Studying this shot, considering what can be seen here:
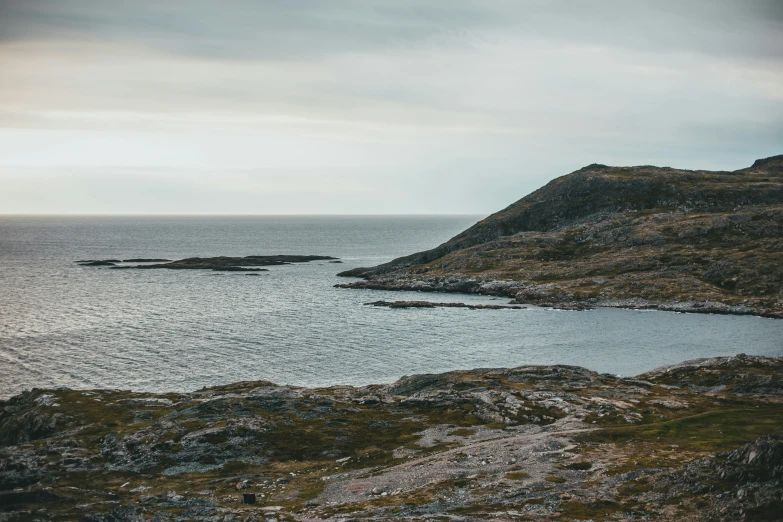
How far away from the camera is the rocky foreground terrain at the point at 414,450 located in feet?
128

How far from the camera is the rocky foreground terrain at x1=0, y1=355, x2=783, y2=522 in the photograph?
3900 cm

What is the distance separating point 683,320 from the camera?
137 meters

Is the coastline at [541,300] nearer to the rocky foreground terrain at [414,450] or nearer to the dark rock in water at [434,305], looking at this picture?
the dark rock in water at [434,305]

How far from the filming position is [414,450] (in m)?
54.3

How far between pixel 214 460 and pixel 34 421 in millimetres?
20637

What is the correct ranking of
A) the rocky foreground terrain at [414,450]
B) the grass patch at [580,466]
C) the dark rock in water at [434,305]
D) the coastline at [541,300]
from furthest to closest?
the dark rock in water at [434,305], the coastline at [541,300], the grass patch at [580,466], the rocky foreground terrain at [414,450]

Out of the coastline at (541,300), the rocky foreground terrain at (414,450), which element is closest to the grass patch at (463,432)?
the rocky foreground terrain at (414,450)

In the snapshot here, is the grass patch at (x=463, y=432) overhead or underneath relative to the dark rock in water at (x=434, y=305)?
underneath

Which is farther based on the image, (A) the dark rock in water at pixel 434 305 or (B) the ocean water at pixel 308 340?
(A) the dark rock in water at pixel 434 305

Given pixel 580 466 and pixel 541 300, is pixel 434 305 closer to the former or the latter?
pixel 541 300

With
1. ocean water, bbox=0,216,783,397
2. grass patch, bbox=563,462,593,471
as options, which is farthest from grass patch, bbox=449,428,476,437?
ocean water, bbox=0,216,783,397

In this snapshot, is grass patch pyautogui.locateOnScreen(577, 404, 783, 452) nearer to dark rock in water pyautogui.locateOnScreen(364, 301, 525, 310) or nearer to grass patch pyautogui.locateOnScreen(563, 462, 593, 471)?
grass patch pyautogui.locateOnScreen(563, 462, 593, 471)

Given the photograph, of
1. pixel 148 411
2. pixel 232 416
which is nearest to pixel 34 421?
pixel 148 411

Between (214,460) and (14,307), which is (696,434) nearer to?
(214,460)
